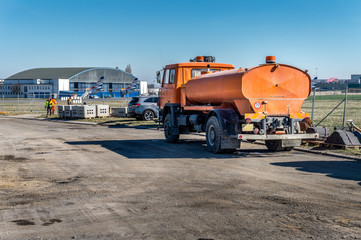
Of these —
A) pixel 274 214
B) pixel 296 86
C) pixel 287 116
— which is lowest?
pixel 274 214

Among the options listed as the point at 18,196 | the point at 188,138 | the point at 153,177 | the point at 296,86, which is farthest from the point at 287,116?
the point at 18,196

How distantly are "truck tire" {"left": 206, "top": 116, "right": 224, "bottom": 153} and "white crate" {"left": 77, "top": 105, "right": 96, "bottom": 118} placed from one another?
20.8m

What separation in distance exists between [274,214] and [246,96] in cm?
650

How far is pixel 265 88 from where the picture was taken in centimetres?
1304

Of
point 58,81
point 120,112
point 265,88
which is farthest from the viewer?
point 58,81

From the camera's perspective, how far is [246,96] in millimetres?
12836

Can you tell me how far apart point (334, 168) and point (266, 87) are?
3275mm

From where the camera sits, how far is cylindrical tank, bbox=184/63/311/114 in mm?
12858

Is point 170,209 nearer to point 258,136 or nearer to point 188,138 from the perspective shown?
point 258,136

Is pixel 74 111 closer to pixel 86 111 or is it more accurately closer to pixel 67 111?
pixel 67 111

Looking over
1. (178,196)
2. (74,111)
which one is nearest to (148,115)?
(74,111)

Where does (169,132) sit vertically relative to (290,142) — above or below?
above

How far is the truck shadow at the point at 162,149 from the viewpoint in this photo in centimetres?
1358

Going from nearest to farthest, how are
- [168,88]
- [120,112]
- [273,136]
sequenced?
[273,136]
[168,88]
[120,112]
